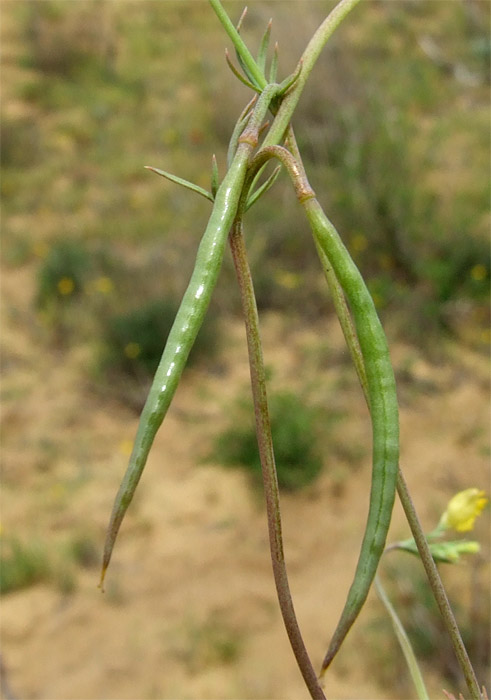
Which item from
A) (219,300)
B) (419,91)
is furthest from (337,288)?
(419,91)

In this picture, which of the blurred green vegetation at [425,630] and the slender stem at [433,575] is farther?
the blurred green vegetation at [425,630]

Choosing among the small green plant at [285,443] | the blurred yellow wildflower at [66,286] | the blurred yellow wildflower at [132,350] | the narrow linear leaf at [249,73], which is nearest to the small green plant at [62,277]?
the blurred yellow wildflower at [66,286]

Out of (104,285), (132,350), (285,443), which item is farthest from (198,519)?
(104,285)

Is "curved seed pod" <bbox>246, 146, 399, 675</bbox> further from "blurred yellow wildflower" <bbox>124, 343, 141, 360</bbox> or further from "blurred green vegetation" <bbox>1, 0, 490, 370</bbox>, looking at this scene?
"blurred green vegetation" <bbox>1, 0, 490, 370</bbox>

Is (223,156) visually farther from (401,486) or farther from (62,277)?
(401,486)

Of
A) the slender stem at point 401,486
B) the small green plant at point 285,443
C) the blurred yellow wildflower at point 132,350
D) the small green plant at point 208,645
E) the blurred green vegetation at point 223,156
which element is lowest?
the small green plant at point 208,645

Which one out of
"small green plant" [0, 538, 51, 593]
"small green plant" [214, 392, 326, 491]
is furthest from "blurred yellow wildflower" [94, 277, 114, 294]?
"small green plant" [0, 538, 51, 593]

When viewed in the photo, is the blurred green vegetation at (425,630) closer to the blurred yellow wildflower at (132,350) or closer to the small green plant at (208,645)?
the small green plant at (208,645)

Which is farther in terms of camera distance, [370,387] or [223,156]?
[223,156]
